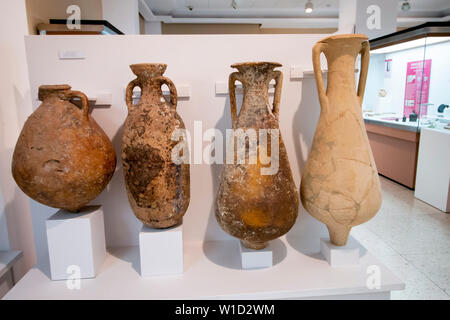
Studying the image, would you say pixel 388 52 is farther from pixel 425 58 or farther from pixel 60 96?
pixel 60 96

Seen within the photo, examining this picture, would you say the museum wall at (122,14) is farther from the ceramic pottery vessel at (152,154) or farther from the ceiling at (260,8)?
the ceramic pottery vessel at (152,154)

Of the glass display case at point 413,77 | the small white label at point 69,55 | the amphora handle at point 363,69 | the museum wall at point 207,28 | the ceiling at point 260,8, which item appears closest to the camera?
the amphora handle at point 363,69

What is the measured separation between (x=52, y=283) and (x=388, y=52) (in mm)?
4224

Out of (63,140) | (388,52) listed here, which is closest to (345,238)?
(63,140)

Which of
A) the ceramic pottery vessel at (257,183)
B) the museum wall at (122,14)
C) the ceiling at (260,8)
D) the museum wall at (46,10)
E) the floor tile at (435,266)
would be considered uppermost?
the ceiling at (260,8)

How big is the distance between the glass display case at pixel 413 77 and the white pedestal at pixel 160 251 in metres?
2.98

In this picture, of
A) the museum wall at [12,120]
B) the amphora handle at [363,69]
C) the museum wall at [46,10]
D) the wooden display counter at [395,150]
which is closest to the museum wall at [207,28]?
the museum wall at [46,10]

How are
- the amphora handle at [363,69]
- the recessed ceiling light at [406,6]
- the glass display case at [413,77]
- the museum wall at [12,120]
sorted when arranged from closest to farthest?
1. the amphora handle at [363,69]
2. the museum wall at [12,120]
3. the glass display case at [413,77]
4. the recessed ceiling light at [406,6]

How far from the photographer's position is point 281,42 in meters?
1.27

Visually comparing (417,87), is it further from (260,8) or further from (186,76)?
(260,8)

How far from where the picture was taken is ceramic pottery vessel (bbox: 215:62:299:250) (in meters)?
1.03

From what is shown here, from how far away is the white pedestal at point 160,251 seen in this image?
1.11m

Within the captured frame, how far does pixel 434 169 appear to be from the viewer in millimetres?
2840

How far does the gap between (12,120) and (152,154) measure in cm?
96
